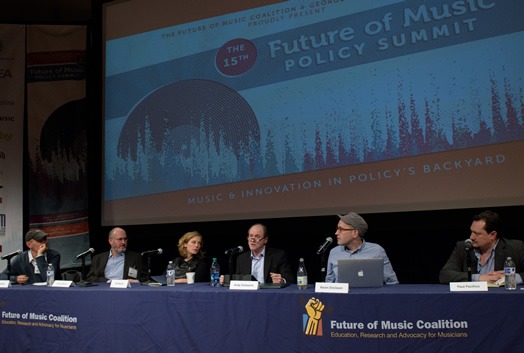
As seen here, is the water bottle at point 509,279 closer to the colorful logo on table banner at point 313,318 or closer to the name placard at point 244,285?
the colorful logo on table banner at point 313,318

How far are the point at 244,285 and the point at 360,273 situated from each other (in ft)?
2.20

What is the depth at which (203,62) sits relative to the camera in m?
5.03

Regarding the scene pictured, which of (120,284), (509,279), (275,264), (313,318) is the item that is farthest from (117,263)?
(509,279)

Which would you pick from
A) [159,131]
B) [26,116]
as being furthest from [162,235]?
[26,116]

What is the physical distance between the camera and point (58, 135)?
20.0ft

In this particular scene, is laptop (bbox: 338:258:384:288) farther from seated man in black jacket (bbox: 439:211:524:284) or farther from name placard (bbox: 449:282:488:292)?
seated man in black jacket (bbox: 439:211:524:284)

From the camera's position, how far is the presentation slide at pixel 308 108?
3.90m

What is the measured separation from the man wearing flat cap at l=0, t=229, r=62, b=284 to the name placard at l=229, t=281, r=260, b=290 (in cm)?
201

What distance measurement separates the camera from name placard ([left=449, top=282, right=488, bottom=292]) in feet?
8.62

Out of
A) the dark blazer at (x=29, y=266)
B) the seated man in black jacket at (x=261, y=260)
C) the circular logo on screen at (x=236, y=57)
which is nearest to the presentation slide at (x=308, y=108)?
the circular logo on screen at (x=236, y=57)

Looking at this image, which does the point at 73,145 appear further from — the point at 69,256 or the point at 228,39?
the point at 228,39

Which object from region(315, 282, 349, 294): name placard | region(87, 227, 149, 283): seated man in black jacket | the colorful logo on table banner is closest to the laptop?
region(315, 282, 349, 294): name placard

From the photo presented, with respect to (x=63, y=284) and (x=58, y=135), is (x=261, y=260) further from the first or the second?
(x=58, y=135)

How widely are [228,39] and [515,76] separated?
2.48 metres
